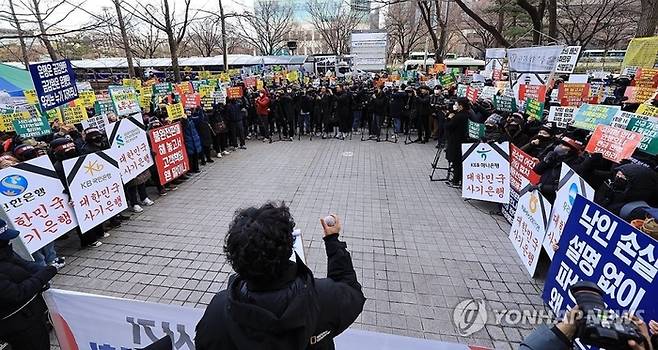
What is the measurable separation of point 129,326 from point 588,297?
9.38ft

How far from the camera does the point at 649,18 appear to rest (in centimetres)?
1241

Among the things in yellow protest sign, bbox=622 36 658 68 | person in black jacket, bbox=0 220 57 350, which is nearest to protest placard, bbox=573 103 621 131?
yellow protest sign, bbox=622 36 658 68

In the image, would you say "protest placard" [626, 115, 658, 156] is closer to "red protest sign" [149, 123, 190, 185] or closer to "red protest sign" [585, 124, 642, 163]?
"red protest sign" [585, 124, 642, 163]

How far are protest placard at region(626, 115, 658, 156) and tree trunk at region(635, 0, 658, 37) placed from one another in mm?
11344

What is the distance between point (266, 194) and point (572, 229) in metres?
5.93

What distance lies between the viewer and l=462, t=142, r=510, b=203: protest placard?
6625 millimetres

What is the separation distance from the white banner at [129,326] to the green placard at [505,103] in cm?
778

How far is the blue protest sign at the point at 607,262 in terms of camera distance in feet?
8.02

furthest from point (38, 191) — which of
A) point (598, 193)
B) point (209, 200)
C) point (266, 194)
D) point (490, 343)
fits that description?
point (598, 193)

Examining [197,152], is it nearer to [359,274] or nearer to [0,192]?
[0,192]

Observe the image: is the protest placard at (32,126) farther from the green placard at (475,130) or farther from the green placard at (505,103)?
the green placard at (505,103)

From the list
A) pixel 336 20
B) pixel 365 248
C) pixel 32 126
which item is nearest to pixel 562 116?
pixel 365 248

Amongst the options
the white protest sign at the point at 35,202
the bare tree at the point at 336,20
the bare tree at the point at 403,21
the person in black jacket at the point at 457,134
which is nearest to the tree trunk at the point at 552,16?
the person in black jacket at the point at 457,134

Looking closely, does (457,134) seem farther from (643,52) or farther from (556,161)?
(643,52)
